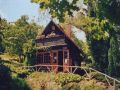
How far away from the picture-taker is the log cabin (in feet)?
146

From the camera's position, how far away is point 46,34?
1896 inches

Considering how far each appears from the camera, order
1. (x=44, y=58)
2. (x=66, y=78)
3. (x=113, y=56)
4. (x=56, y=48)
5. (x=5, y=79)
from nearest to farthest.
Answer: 1. (x=5, y=79)
2. (x=66, y=78)
3. (x=113, y=56)
4. (x=56, y=48)
5. (x=44, y=58)

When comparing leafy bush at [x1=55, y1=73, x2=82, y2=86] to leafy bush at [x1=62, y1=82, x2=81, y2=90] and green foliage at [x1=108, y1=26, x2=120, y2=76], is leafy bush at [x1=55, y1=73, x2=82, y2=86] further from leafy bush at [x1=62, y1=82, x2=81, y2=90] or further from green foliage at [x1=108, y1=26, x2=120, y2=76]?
green foliage at [x1=108, y1=26, x2=120, y2=76]

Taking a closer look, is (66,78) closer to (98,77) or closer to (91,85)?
(98,77)

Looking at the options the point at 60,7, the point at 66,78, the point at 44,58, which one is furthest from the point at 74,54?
the point at 60,7

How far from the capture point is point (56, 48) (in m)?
45.8

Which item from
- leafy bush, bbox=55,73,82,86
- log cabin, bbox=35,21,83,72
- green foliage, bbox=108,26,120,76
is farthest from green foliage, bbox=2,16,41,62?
green foliage, bbox=108,26,120,76

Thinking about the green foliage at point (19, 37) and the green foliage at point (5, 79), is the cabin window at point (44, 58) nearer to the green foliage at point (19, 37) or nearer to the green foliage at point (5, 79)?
the green foliage at point (19, 37)

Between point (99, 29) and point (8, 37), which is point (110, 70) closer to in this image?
point (8, 37)

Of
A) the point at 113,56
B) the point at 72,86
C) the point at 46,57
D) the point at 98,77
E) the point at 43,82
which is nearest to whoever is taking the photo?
the point at 72,86

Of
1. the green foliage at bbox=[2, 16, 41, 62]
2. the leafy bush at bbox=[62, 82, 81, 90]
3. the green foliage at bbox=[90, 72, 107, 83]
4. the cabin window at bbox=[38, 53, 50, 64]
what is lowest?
the leafy bush at bbox=[62, 82, 81, 90]

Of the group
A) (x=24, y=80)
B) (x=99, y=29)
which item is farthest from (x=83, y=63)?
(x=99, y=29)

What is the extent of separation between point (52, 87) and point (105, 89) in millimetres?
6130

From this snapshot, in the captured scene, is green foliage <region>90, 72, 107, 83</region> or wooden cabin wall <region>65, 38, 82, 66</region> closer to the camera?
green foliage <region>90, 72, 107, 83</region>
